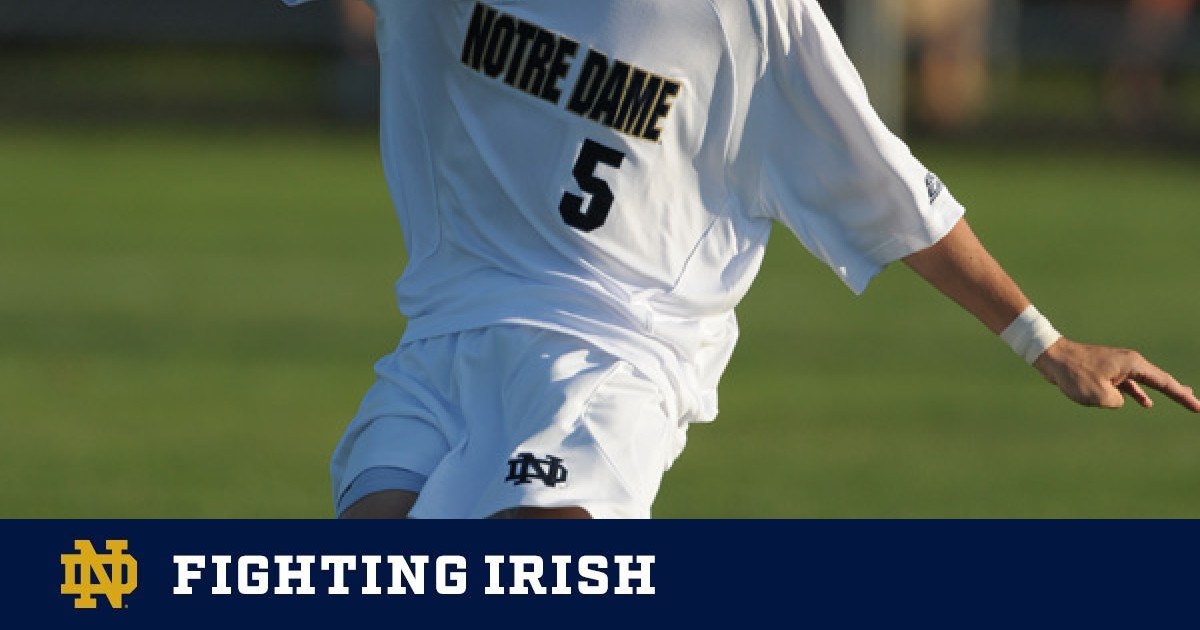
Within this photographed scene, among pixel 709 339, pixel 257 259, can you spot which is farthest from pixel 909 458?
pixel 257 259

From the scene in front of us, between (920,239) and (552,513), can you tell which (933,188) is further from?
(552,513)

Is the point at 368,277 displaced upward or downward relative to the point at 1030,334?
upward

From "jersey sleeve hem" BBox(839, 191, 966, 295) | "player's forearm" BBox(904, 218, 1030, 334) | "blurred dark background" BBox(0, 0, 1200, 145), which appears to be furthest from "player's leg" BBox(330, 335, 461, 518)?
"blurred dark background" BBox(0, 0, 1200, 145)

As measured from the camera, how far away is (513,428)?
15.2 feet

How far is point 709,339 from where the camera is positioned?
5008 millimetres

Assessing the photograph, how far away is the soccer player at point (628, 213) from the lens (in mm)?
4754

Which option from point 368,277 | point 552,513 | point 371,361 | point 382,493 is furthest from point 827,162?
point 368,277

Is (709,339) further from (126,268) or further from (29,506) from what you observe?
(126,268)

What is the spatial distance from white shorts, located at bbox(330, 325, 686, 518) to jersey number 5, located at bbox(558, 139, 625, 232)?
268 mm

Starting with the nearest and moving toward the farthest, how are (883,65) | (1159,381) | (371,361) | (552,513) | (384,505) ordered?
(552,513) < (384,505) < (1159,381) < (371,361) < (883,65)

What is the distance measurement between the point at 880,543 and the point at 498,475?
0.80 metres

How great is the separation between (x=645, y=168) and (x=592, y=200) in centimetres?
14

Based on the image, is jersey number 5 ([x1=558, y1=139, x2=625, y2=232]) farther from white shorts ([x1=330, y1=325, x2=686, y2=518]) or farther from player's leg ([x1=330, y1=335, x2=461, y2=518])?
player's leg ([x1=330, y1=335, x2=461, y2=518])

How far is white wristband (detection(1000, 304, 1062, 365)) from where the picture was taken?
4820 mm
